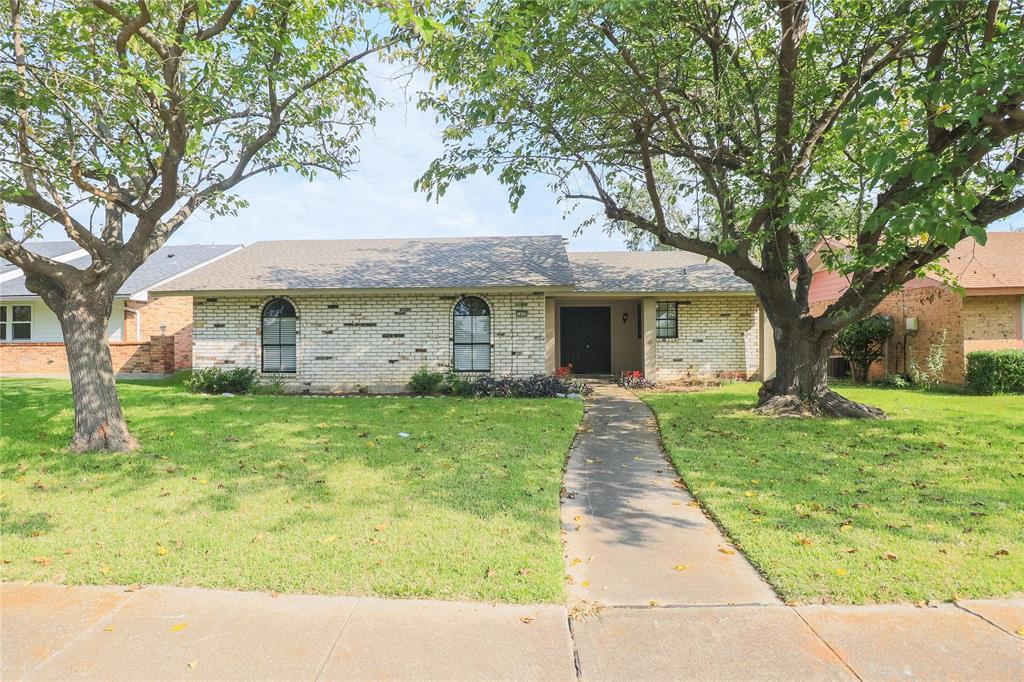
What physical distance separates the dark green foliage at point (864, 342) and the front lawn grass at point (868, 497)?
5552 millimetres

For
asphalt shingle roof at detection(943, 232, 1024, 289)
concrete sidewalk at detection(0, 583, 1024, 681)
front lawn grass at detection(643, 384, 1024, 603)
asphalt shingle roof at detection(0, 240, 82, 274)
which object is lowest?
concrete sidewalk at detection(0, 583, 1024, 681)

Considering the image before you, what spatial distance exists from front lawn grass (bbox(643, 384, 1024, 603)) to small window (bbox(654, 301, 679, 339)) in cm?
573

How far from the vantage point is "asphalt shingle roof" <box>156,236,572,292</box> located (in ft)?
42.0

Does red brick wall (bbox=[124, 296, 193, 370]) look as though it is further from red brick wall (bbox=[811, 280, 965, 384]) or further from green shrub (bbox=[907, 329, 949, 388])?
green shrub (bbox=[907, 329, 949, 388])

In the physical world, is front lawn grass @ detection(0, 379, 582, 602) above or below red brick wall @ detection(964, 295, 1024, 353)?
below

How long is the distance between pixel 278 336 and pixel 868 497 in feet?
41.4

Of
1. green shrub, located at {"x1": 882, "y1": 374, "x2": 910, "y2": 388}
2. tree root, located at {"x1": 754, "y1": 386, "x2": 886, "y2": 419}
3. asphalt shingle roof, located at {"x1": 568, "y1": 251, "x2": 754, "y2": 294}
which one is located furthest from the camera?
asphalt shingle roof, located at {"x1": 568, "y1": 251, "x2": 754, "y2": 294}

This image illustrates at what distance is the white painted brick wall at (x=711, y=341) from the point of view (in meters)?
14.8

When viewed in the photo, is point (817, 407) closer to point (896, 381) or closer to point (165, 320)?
point (896, 381)

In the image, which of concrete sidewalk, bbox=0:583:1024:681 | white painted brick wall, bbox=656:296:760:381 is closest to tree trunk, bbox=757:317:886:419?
white painted brick wall, bbox=656:296:760:381

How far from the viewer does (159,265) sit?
2234 cm

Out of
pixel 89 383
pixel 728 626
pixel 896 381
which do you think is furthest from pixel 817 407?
pixel 89 383

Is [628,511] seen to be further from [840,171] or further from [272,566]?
[840,171]

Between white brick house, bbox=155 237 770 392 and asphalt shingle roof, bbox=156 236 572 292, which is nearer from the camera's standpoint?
asphalt shingle roof, bbox=156 236 572 292
